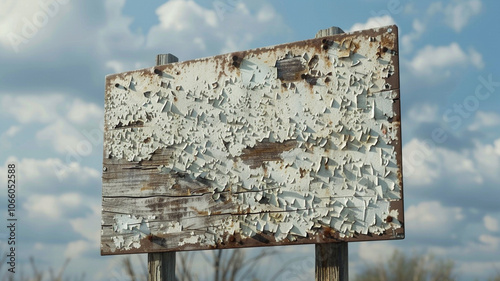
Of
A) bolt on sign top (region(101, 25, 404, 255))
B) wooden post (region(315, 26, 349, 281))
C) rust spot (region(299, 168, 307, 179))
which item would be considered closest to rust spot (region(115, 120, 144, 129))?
bolt on sign top (region(101, 25, 404, 255))

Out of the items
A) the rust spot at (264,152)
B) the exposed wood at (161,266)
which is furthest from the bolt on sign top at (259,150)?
the exposed wood at (161,266)

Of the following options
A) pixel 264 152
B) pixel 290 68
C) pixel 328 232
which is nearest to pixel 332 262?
pixel 328 232

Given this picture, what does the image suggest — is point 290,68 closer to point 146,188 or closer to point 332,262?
point 332,262

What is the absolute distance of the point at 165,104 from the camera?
138 inches

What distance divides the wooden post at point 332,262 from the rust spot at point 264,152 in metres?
0.53

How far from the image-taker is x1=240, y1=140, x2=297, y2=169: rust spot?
10.0 ft

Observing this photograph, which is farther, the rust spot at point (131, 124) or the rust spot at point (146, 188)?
the rust spot at point (131, 124)

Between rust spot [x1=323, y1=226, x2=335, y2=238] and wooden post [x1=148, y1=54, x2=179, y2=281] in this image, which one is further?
wooden post [x1=148, y1=54, x2=179, y2=281]

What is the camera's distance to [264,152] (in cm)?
310

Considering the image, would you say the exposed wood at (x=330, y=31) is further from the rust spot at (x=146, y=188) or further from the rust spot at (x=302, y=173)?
the rust spot at (x=146, y=188)

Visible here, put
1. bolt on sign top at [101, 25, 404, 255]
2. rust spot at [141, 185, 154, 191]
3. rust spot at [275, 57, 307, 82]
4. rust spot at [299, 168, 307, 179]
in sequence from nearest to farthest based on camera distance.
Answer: bolt on sign top at [101, 25, 404, 255] < rust spot at [299, 168, 307, 179] < rust spot at [275, 57, 307, 82] < rust spot at [141, 185, 154, 191]

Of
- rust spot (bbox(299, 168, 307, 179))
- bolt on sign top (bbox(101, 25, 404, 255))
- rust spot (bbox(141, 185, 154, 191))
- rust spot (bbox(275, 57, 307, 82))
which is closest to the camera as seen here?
bolt on sign top (bbox(101, 25, 404, 255))

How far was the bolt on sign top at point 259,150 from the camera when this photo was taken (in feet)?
9.41

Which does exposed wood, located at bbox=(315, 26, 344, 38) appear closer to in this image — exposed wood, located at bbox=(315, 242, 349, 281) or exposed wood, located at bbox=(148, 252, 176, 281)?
exposed wood, located at bbox=(315, 242, 349, 281)
